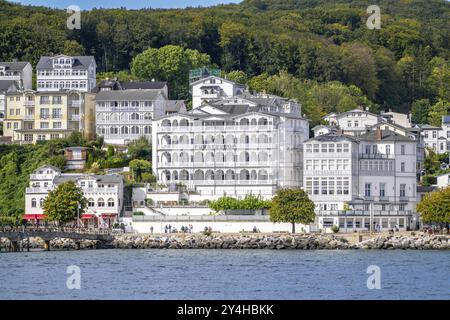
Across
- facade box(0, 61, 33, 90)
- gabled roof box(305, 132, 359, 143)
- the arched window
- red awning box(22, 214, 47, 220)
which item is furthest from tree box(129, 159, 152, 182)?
facade box(0, 61, 33, 90)

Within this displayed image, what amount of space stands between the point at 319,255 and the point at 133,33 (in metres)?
62.0

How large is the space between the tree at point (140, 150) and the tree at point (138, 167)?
2281 millimetres

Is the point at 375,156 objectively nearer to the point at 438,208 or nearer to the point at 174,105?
the point at 438,208

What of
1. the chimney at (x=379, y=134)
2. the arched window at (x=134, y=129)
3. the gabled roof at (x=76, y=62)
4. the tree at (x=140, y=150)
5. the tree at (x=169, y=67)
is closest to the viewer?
the chimney at (x=379, y=134)

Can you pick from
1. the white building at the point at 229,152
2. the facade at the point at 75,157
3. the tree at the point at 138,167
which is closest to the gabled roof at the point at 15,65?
the facade at the point at 75,157

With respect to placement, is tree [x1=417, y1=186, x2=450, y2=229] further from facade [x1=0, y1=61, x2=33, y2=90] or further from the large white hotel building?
facade [x1=0, y1=61, x2=33, y2=90]

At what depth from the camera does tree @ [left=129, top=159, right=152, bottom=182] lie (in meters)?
109

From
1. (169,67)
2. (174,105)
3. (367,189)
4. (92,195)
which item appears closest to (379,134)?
(367,189)

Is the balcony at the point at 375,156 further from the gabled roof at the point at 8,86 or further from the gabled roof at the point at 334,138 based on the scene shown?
the gabled roof at the point at 8,86

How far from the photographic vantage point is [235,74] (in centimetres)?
13425

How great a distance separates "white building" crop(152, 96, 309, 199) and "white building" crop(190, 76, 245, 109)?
11.9m

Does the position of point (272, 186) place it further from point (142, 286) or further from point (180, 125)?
point (142, 286)

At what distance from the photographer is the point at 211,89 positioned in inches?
4815

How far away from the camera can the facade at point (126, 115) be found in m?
118
